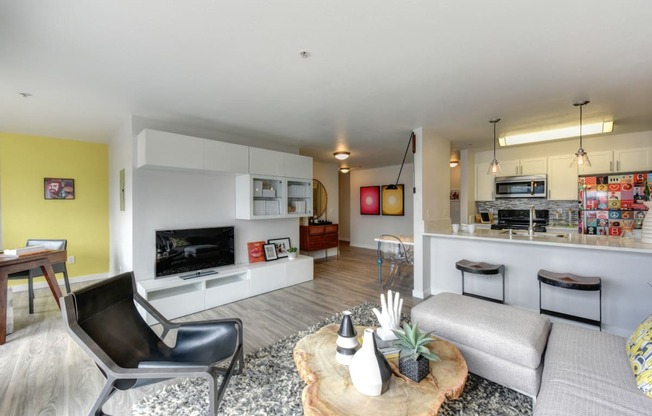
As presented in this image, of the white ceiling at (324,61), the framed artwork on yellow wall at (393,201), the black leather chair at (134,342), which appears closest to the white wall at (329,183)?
the framed artwork on yellow wall at (393,201)

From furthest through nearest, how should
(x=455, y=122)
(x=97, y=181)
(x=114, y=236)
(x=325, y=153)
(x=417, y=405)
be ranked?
(x=325, y=153) → (x=97, y=181) → (x=114, y=236) → (x=455, y=122) → (x=417, y=405)

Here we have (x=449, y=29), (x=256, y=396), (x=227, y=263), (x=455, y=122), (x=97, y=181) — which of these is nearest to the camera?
(x=449, y=29)

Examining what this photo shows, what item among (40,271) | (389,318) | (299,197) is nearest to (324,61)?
(389,318)

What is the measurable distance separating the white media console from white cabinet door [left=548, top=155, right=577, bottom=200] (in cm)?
453

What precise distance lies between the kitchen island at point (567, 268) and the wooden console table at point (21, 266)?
15.6 feet

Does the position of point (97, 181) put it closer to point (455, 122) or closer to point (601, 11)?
point (455, 122)

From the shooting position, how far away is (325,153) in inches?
229

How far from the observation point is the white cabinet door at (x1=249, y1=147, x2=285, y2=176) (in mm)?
4070

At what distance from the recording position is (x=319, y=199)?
7.09 metres

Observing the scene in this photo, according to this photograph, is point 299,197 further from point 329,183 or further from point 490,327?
point 490,327

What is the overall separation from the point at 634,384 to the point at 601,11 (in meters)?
2.01

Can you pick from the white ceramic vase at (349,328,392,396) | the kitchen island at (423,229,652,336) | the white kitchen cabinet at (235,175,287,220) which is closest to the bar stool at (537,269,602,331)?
the kitchen island at (423,229,652,336)

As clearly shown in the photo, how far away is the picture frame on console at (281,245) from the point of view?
187 inches

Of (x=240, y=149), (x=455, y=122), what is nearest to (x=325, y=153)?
(x=240, y=149)
